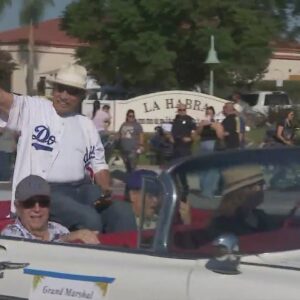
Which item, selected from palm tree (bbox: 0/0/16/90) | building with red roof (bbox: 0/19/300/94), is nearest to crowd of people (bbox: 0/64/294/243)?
palm tree (bbox: 0/0/16/90)

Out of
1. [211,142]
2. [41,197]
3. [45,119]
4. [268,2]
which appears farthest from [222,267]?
[268,2]

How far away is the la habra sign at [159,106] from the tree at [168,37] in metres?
13.0

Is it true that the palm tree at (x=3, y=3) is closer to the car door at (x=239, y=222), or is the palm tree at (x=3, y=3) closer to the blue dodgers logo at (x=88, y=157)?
the blue dodgers logo at (x=88, y=157)

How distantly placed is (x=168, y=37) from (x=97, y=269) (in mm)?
42309

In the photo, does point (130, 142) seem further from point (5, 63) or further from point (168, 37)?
point (5, 63)

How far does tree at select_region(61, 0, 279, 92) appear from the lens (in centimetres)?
4538

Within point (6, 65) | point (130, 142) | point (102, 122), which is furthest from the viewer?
point (6, 65)

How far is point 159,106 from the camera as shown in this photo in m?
31.7

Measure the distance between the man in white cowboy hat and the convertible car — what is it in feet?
2.56

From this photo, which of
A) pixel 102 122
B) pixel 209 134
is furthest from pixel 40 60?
pixel 209 134

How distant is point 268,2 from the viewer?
155ft

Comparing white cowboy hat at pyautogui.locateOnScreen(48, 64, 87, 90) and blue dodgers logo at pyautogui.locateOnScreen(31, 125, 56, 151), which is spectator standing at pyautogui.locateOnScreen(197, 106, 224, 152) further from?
blue dodgers logo at pyautogui.locateOnScreen(31, 125, 56, 151)

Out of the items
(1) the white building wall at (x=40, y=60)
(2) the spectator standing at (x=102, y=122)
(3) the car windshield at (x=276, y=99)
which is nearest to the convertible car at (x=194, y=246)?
(2) the spectator standing at (x=102, y=122)

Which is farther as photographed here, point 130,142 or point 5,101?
point 130,142
